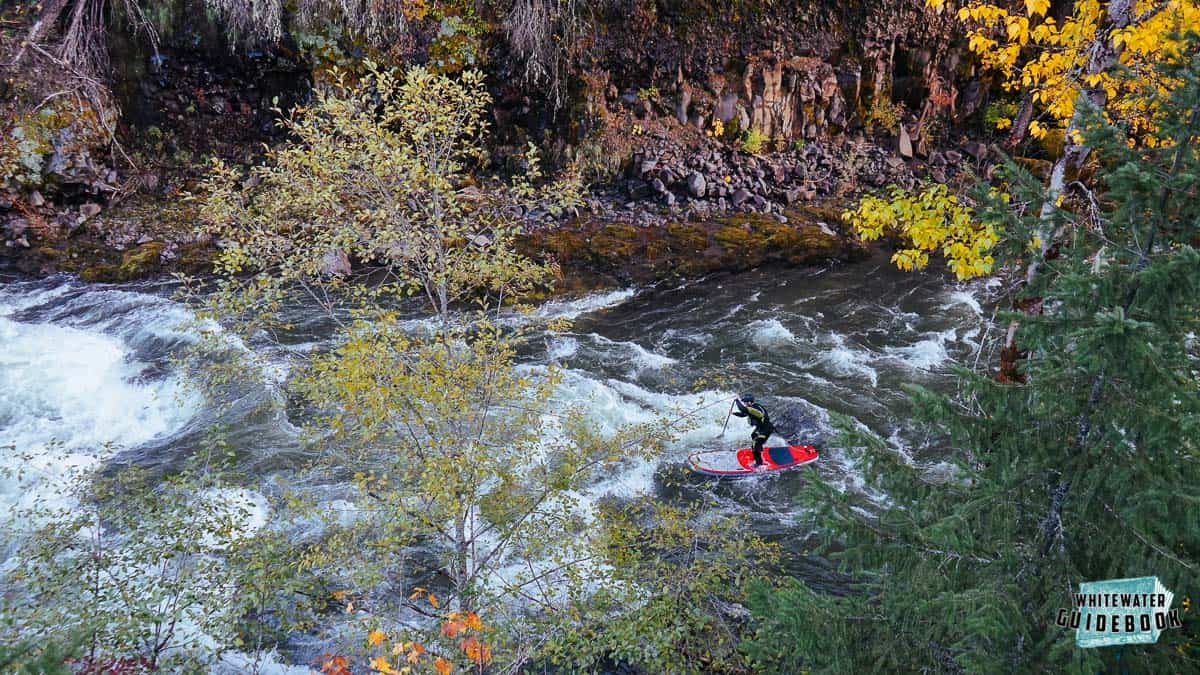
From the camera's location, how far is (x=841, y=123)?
1952cm

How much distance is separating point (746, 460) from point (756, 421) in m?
0.66

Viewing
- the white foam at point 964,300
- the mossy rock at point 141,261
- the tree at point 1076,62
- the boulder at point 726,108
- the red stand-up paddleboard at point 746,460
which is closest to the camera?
the tree at point 1076,62

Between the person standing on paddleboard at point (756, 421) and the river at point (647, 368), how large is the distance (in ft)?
1.36

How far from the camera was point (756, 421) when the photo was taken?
9.61 metres

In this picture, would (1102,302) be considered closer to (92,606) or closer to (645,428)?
(645,428)

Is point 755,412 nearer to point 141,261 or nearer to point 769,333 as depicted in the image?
point 769,333

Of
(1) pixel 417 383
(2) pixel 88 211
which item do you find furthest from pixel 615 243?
(2) pixel 88 211

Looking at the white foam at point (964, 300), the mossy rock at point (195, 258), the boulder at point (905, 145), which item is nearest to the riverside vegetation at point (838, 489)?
the mossy rock at point (195, 258)

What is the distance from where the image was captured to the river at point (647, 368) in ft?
30.9

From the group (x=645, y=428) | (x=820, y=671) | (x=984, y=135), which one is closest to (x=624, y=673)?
(x=645, y=428)

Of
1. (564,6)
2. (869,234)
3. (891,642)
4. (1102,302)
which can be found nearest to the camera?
(1102,302)

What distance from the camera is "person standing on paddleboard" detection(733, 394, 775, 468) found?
948 cm

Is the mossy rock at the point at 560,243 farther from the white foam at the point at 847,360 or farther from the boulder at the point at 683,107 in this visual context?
the white foam at the point at 847,360

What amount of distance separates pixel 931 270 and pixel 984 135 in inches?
288
